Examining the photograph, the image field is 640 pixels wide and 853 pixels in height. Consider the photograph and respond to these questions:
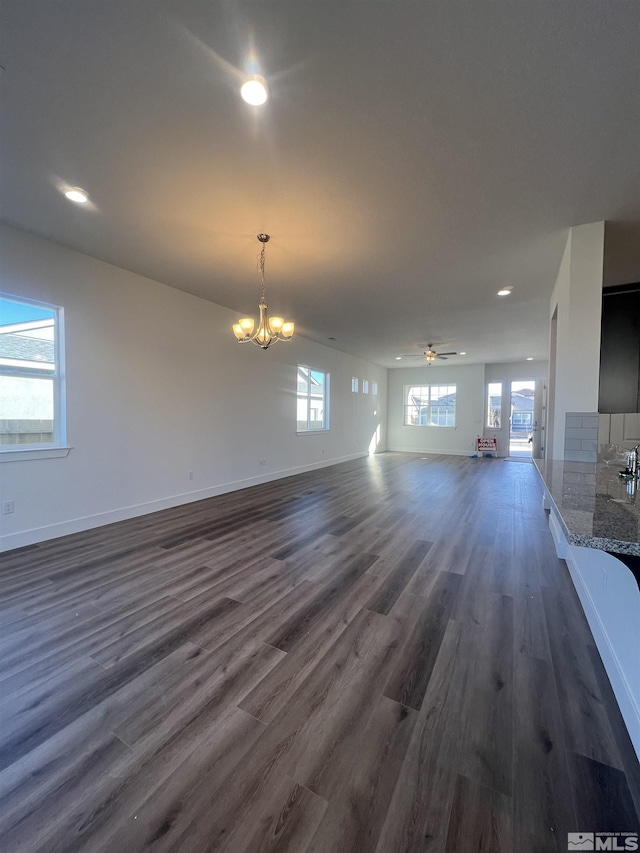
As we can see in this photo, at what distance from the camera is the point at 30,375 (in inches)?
131

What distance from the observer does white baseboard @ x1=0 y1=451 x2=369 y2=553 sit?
325 cm

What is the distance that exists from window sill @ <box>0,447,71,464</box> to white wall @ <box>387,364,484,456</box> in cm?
989

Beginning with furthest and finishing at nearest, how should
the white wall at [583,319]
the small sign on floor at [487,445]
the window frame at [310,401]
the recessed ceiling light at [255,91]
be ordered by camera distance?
1. the small sign on floor at [487,445]
2. the window frame at [310,401]
3. the white wall at [583,319]
4. the recessed ceiling light at [255,91]

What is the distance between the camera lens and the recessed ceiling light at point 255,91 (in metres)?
1.68

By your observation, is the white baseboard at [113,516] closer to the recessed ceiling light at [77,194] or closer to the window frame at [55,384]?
the window frame at [55,384]

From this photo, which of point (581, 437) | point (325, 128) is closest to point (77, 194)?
point (325, 128)

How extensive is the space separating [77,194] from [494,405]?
10700 millimetres

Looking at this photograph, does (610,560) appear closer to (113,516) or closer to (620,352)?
(620,352)

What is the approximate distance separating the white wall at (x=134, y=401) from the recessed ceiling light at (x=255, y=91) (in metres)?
2.80

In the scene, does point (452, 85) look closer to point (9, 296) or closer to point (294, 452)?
point (9, 296)

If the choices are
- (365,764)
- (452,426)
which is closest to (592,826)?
(365,764)

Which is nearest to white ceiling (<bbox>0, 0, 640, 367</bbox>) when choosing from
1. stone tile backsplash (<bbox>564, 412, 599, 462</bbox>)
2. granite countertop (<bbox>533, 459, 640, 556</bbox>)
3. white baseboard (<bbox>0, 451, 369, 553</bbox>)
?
stone tile backsplash (<bbox>564, 412, 599, 462</bbox>)

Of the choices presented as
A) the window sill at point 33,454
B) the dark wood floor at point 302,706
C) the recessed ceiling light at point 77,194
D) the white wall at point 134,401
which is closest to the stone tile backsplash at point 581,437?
the dark wood floor at point 302,706

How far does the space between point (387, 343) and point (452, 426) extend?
4.54 m
